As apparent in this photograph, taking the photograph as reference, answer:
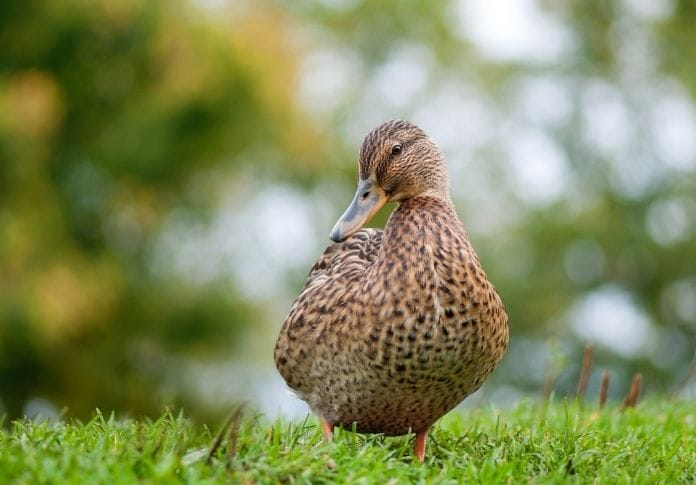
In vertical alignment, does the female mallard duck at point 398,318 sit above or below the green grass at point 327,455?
above

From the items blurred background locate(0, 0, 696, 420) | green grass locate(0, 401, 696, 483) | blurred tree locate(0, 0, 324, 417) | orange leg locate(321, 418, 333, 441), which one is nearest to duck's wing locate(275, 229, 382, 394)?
orange leg locate(321, 418, 333, 441)

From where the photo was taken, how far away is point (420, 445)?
407 centimetres

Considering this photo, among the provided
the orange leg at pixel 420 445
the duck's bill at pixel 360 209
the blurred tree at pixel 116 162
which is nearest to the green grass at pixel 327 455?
the orange leg at pixel 420 445

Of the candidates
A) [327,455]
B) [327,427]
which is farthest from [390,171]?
[327,455]

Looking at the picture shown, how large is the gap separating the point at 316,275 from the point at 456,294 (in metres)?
0.86

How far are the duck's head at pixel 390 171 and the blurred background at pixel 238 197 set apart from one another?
6.31 m

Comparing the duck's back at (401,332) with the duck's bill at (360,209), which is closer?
the duck's back at (401,332)

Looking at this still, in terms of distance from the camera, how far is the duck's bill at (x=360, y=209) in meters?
4.05

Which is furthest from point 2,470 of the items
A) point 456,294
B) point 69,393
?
point 69,393

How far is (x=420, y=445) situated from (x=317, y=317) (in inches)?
25.1

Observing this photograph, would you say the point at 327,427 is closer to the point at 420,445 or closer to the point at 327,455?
the point at 420,445

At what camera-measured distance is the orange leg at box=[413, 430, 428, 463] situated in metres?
3.96

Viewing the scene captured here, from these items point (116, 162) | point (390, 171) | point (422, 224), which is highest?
point (116, 162)

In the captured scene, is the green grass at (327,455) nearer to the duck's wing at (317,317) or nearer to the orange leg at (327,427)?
the orange leg at (327,427)
